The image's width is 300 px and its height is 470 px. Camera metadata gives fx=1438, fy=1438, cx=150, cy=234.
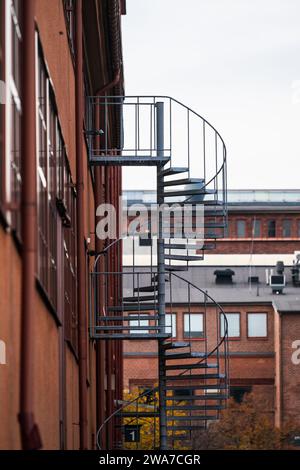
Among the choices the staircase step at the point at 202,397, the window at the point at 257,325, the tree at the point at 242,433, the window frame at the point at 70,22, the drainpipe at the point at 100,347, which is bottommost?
the tree at the point at 242,433

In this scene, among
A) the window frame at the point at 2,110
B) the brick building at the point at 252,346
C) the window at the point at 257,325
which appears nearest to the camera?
the window frame at the point at 2,110

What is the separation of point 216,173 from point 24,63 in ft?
43.2

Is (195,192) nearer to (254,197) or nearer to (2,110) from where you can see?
(2,110)

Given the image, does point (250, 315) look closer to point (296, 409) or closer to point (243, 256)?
point (296, 409)

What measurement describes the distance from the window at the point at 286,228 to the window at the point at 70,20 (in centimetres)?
9167

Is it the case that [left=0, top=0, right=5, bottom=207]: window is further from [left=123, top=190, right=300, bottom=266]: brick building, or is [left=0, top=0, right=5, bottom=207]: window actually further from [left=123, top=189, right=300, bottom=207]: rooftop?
Answer: [left=123, top=189, right=300, bottom=207]: rooftop

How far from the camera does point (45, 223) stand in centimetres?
1297

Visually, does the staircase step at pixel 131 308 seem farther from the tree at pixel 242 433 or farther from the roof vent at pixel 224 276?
the roof vent at pixel 224 276

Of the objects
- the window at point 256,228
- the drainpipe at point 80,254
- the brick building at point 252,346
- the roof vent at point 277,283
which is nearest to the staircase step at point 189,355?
the drainpipe at point 80,254

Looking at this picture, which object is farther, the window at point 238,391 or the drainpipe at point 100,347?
the window at point 238,391

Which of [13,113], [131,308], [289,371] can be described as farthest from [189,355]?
[289,371]

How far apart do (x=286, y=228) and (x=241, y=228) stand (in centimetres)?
381

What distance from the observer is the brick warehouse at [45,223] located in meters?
9.72

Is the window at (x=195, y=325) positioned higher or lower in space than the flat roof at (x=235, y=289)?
lower
